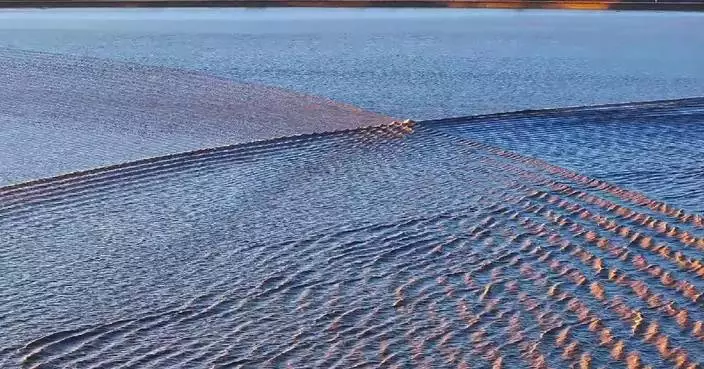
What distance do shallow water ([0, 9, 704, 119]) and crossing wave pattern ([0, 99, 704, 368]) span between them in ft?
5.94

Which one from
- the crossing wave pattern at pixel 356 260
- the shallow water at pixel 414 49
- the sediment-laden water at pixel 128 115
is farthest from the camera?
the shallow water at pixel 414 49

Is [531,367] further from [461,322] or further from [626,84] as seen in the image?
[626,84]

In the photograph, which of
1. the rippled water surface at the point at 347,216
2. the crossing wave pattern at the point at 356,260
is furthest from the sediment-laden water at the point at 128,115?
the crossing wave pattern at the point at 356,260

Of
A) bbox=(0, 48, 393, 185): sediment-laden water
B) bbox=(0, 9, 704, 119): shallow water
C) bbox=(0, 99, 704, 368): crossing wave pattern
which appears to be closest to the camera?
bbox=(0, 99, 704, 368): crossing wave pattern

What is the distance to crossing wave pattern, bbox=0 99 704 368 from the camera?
3744mm

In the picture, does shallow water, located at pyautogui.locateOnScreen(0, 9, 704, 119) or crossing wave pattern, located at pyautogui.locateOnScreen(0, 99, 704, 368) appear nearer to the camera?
crossing wave pattern, located at pyautogui.locateOnScreen(0, 99, 704, 368)

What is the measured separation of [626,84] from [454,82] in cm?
142

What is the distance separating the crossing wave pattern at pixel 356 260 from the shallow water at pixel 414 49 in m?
1.81

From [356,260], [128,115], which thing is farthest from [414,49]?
[356,260]

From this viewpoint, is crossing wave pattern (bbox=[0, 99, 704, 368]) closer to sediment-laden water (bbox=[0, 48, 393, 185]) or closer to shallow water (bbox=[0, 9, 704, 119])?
sediment-laden water (bbox=[0, 48, 393, 185])

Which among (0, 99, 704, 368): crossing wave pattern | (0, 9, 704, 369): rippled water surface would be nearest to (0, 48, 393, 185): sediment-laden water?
(0, 9, 704, 369): rippled water surface

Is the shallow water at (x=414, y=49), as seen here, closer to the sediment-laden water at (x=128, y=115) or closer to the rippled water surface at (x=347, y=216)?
the rippled water surface at (x=347, y=216)

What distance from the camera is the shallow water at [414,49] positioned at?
885 cm

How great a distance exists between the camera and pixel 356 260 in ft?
15.4
